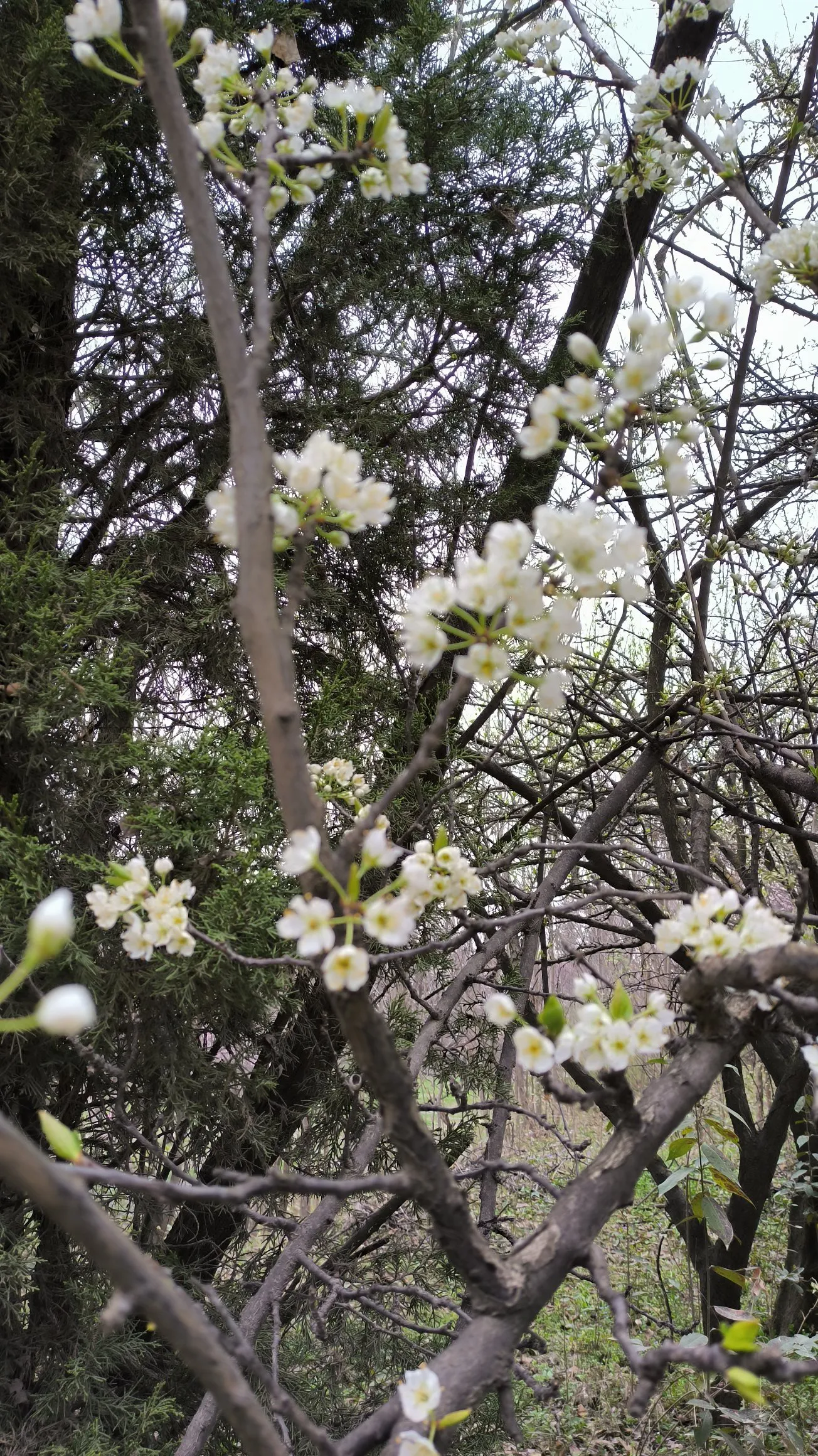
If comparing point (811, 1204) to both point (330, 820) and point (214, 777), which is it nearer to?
point (330, 820)

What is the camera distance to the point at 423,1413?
0.55 m

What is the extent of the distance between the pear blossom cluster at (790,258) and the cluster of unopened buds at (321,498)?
643 millimetres

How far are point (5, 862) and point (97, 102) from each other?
1453 mm

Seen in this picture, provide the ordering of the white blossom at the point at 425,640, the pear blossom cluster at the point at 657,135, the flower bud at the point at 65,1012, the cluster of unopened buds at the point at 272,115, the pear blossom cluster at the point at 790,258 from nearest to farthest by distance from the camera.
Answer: the flower bud at the point at 65,1012 < the white blossom at the point at 425,640 < the cluster of unopened buds at the point at 272,115 < the pear blossom cluster at the point at 790,258 < the pear blossom cluster at the point at 657,135

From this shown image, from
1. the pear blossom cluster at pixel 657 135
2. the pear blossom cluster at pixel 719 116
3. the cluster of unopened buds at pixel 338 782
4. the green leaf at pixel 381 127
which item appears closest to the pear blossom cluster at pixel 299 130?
the green leaf at pixel 381 127

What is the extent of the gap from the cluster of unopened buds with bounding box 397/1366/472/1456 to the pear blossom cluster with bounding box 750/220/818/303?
1.06 m

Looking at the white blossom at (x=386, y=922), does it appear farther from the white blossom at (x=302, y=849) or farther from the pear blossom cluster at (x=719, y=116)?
the pear blossom cluster at (x=719, y=116)

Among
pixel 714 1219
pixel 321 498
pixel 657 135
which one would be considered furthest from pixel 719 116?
pixel 714 1219

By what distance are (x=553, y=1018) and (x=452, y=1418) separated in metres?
0.25

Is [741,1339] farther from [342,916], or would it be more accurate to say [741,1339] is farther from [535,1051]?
[342,916]

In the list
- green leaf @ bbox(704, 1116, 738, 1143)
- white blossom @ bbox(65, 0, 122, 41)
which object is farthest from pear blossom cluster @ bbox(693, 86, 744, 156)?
green leaf @ bbox(704, 1116, 738, 1143)

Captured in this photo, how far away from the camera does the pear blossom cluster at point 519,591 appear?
1.77 ft

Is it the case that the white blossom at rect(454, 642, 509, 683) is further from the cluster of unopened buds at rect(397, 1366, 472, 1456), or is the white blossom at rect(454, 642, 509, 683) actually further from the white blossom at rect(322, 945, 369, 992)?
the cluster of unopened buds at rect(397, 1366, 472, 1456)

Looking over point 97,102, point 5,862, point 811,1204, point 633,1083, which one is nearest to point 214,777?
point 5,862
